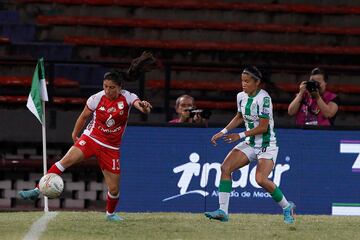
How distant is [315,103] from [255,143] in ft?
9.51

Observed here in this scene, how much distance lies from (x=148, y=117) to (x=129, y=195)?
6.06ft

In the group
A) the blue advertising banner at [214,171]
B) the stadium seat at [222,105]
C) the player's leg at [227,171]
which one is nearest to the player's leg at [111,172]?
the player's leg at [227,171]

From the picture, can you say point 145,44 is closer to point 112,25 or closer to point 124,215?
point 112,25

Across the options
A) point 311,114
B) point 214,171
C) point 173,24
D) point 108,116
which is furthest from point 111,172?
point 173,24

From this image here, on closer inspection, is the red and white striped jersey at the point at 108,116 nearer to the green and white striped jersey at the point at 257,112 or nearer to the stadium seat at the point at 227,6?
the green and white striped jersey at the point at 257,112

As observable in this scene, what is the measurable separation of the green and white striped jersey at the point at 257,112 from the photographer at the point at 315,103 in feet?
7.53

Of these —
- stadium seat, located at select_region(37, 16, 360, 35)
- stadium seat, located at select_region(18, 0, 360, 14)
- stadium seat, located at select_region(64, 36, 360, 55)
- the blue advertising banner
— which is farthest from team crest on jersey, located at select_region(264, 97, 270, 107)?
stadium seat, located at select_region(18, 0, 360, 14)

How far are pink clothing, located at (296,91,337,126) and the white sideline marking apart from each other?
4.09m

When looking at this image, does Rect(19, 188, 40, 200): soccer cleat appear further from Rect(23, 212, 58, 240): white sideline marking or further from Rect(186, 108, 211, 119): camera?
Rect(186, 108, 211, 119): camera

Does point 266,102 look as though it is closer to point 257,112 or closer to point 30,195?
point 257,112

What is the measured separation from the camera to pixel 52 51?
20250 mm

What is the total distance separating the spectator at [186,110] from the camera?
1616cm

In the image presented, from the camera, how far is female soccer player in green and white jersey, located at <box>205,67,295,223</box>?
13195 millimetres

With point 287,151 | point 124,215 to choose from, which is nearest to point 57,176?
point 124,215
